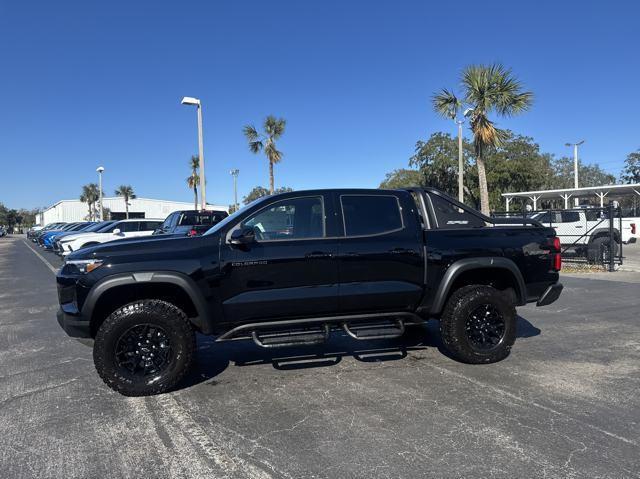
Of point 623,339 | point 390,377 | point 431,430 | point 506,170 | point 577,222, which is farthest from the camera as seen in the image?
point 506,170

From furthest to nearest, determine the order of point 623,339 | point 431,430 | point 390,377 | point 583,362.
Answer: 1. point 623,339
2. point 583,362
3. point 390,377
4. point 431,430

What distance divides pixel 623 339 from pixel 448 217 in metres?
2.99

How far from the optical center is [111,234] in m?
16.4

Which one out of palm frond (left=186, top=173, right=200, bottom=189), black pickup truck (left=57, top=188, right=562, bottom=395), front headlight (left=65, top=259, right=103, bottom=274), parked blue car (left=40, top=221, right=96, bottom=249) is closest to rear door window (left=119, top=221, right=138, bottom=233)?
parked blue car (left=40, top=221, right=96, bottom=249)

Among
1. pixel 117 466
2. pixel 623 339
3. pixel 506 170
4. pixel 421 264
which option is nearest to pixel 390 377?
pixel 421 264

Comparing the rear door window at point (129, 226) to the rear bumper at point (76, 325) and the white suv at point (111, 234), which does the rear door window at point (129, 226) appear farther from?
the rear bumper at point (76, 325)

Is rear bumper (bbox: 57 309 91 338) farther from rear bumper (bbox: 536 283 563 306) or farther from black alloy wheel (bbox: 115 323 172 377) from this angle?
rear bumper (bbox: 536 283 563 306)

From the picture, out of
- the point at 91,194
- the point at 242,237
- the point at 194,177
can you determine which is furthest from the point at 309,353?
the point at 91,194

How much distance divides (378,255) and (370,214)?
49 centimetres

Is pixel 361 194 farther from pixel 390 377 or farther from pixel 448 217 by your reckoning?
pixel 390 377

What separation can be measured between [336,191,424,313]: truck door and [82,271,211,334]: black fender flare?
139 cm

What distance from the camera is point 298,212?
498 centimetres

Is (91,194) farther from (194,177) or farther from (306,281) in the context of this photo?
(306,281)

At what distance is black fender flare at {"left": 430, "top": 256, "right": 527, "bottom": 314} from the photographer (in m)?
5.05
